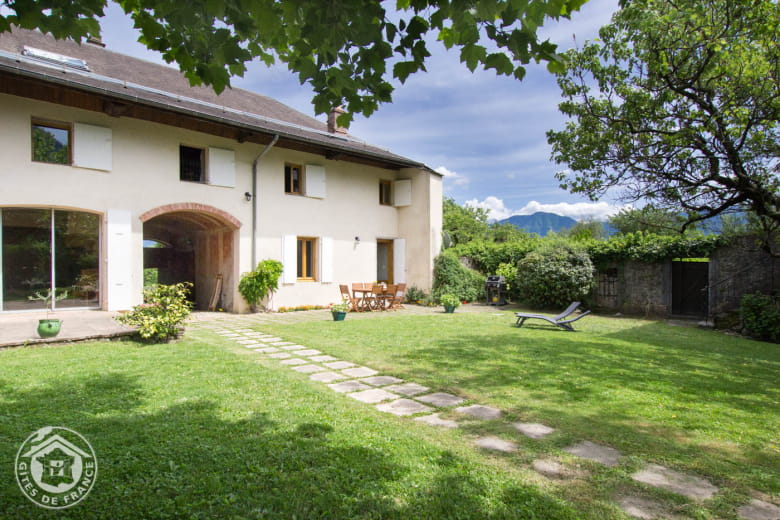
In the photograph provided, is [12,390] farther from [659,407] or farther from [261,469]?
[659,407]

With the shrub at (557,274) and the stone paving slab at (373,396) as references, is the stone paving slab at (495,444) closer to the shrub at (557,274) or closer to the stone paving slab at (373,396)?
the stone paving slab at (373,396)

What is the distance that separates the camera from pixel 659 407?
3.73 meters

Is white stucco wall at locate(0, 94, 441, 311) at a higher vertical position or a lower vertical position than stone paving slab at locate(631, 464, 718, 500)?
higher

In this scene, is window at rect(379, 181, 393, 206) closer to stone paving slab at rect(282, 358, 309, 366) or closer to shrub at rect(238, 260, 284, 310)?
shrub at rect(238, 260, 284, 310)

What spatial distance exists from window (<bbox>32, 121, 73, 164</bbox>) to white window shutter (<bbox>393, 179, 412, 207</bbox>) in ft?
31.0

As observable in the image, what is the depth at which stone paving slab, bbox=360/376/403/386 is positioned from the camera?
4.37 m

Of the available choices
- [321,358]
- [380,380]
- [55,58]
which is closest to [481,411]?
[380,380]

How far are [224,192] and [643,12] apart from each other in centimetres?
959

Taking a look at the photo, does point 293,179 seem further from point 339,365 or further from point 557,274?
point 339,365

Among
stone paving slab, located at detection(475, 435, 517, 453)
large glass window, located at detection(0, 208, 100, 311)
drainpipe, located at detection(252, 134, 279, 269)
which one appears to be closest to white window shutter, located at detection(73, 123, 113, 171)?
large glass window, located at detection(0, 208, 100, 311)

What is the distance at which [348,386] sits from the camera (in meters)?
4.25

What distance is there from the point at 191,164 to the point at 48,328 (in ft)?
19.1

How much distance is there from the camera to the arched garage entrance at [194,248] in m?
11.2

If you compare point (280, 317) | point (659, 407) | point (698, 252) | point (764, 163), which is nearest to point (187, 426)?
point (659, 407)
